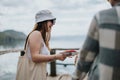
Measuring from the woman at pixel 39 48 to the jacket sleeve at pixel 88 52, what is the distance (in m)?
0.85

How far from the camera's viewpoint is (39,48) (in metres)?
2.47

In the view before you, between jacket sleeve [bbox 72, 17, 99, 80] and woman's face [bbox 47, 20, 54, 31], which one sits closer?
jacket sleeve [bbox 72, 17, 99, 80]

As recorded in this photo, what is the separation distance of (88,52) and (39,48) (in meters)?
0.99

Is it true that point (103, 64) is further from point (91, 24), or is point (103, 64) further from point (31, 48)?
point (31, 48)

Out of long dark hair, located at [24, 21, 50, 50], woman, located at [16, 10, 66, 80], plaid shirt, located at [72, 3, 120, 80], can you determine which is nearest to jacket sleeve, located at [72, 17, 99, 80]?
plaid shirt, located at [72, 3, 120, 80]

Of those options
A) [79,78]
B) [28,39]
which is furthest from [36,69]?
[79,78]

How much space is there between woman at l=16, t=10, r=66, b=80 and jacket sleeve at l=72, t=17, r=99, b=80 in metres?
0.85

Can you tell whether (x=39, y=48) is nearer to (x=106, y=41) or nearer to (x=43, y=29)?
(x=43, y=29)

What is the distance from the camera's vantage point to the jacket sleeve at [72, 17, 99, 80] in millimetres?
1467

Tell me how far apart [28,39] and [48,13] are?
0.85 ft

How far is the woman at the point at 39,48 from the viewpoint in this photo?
2461 mm

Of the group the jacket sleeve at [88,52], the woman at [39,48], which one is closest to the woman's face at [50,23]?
the woman at [39,48]

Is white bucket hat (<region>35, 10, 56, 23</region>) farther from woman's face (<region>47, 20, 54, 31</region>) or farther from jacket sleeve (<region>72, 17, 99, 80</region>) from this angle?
jacket sleeve (<region>72, 17, 99, 80</region>)

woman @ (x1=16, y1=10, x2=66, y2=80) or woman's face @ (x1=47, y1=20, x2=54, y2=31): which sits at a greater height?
woman's face @ (x1=47, y1=20, x2=54, y2=31)
